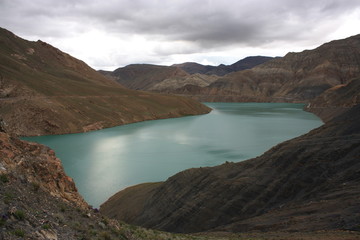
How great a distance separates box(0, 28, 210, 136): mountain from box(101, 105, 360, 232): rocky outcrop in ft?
108

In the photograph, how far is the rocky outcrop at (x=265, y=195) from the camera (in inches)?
602

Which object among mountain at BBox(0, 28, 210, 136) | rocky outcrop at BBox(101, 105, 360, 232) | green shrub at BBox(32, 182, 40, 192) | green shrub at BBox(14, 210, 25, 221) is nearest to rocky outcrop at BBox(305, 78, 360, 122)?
mountain at BBox(0, 28, 210, 136)

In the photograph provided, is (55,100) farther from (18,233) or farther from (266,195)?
(18,233)

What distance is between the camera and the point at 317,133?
30.7 meters

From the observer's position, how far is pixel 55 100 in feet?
249

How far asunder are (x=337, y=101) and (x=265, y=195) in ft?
296

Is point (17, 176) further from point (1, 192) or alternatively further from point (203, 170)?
point (203, 170)

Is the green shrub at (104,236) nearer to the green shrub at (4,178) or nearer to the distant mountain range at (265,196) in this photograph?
the green shrub at (4,178)

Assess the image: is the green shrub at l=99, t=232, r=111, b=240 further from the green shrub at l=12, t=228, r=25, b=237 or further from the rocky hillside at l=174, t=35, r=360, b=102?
the rocky hillside at l=174, t=35, r=360, b=102

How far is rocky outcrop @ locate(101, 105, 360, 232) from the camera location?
50.1 ft

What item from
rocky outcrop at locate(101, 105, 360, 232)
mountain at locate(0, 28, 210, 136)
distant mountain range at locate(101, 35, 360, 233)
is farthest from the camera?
mountain at locate(0, 28, 210, 136)

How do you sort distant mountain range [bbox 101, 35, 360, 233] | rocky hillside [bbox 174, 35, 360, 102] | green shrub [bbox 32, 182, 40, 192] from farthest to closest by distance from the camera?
rocky hillside [bbox 174, 35, 360, 102]
distant mountain range [bbox 101, 35, 360, 233]
green shrub [bbox 32, 182, 40, 192]

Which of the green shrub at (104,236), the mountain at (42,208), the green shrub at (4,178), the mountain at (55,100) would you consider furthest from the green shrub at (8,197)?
the mountain at (55,100)

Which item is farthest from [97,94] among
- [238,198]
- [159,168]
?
[238,198]
